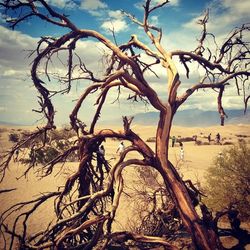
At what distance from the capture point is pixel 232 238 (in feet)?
21.8

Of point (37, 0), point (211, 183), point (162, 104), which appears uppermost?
point (37, 0)

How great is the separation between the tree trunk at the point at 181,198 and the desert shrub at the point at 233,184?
3.59m

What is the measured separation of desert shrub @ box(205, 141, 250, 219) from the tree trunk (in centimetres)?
359

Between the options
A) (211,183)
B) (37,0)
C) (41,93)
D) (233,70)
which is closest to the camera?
(37,0)

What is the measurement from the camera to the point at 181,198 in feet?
16.5

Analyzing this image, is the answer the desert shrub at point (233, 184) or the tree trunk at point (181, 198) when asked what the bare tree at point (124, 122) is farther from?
the desert shrub at point (233, 184)

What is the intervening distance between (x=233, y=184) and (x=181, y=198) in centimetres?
448

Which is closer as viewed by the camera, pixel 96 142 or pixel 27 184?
pixel 96 142

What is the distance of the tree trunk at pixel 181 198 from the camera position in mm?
4887

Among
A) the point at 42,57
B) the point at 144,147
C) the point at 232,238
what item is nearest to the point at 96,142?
the point at 144,147

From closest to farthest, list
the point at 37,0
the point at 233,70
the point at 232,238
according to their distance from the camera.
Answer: the point at 37,0 → the point at 233,70 → the point at 232,238

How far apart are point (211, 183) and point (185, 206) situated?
474 cm

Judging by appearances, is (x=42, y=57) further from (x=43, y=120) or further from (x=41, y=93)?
(x=43, y=120)

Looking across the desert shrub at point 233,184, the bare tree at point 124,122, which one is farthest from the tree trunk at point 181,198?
the desert shrub at point 233,184
